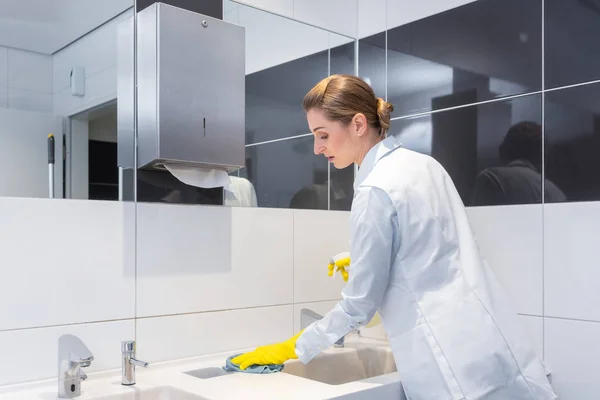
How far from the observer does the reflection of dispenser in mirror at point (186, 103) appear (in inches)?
62.2

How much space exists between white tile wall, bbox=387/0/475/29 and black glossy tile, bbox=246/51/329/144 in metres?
0.27

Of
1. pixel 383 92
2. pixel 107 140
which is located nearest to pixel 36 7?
pixel 107 140

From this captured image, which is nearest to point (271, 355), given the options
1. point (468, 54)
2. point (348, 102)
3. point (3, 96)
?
point (348, 102)

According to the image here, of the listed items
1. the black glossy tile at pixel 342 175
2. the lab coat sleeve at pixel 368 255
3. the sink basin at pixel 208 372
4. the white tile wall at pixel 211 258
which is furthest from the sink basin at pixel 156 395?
the black glossy tile at pixel 342 175

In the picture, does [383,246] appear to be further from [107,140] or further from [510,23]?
[510,23]

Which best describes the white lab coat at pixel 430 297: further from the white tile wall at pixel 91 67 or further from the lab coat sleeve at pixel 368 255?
the white tile wall at pixel 91 67

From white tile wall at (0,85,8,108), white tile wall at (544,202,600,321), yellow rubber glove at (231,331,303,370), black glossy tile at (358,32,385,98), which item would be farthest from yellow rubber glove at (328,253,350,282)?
white tile wall at (0,85,8,108)

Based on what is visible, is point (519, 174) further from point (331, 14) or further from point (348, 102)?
point (331, 14)

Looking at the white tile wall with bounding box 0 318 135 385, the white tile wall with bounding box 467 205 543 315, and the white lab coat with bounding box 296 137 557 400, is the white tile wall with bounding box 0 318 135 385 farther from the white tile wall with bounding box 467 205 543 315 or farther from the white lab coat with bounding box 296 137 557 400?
the white tile wall with bounding box 467 205 543 315

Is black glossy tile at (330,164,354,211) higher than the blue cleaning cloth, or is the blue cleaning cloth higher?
black glossy tile at (330,164,354,211)

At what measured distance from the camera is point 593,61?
1.65 metres

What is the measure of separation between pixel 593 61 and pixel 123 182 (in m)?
1.28

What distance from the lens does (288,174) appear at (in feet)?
6.73

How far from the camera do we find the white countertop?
4.42 ft
